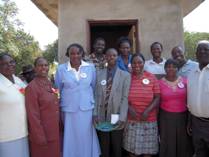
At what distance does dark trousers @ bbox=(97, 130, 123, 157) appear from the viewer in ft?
16.1

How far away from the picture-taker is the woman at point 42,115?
427 cm

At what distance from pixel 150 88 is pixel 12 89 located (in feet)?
6.33

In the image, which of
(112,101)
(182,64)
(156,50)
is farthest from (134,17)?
(112,101)

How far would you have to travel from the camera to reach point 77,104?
4840 mm

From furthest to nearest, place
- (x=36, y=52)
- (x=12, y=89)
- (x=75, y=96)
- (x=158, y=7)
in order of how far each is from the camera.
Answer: (x=36, y=52) → (x=158, y=7) → (x=75, y=96) → (x=12, y=89)

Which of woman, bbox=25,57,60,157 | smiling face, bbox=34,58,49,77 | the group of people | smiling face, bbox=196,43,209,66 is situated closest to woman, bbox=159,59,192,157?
the group of people

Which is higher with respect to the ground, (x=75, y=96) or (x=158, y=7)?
(x=158, y=7)

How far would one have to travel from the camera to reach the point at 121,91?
4.84 m

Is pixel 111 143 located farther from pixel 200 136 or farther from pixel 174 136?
pixel 200 136

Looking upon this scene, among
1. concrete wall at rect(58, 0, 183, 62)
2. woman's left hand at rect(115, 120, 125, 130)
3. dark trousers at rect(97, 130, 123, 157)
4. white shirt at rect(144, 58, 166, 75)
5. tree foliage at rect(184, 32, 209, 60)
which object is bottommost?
dark trousers at rect(97, 130, 123, 157)

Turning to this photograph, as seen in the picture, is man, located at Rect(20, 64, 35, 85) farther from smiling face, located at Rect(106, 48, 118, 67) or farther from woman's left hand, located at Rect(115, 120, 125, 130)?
woman's left hand, located at Rect(115, 120, 125, 130)

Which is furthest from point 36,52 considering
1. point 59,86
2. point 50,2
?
point 59,86

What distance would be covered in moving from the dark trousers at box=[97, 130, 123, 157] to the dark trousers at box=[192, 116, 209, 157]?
3.40 ft

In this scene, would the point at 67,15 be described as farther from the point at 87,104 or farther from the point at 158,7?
the point at 87,104
